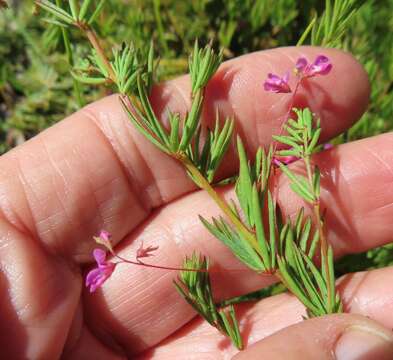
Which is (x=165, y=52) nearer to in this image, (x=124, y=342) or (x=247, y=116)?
(x=247, y=116)

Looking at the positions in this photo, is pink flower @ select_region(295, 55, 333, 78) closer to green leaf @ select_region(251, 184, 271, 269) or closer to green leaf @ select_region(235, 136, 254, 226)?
green leaf @ select_region(235, 136, 254, 226)

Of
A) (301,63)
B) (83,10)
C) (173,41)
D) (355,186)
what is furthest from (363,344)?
(173,41)

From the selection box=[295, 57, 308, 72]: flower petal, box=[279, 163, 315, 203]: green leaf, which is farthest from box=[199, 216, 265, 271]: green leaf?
box=[295, 57, 308, 72]: flower petal

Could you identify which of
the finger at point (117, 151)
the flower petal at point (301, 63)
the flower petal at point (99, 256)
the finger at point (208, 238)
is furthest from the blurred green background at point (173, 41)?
the flower petal at point (99, 256)

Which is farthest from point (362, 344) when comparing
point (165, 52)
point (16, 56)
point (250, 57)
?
point (16, 56)

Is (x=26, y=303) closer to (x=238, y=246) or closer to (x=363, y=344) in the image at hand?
(x=238, y=246)

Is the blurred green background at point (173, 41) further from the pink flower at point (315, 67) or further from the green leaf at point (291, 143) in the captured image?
the green leaf at point (291, 143)
